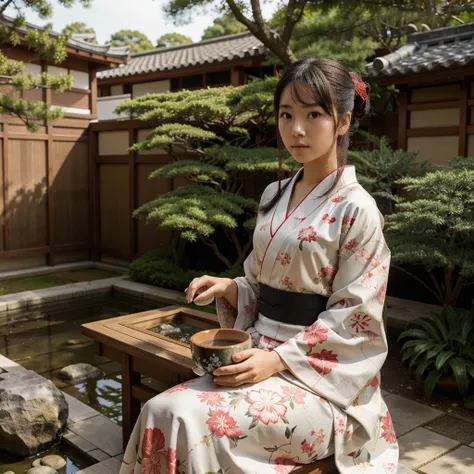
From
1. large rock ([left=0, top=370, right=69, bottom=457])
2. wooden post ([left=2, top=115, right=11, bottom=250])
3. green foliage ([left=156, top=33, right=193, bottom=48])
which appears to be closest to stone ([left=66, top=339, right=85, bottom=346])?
large rock ([left=0, top=370, right=69, bottom=457])

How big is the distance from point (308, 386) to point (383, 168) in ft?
17.4

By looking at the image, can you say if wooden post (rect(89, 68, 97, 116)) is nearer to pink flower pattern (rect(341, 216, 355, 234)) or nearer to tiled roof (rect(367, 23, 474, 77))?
tiled roof (rect(367, 23, 474, 77))

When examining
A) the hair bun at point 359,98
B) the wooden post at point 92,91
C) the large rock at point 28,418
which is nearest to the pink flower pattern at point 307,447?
the hair bun at point 359,98

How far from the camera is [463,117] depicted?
7191 mm

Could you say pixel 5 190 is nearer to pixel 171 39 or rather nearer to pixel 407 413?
pixel 407 413

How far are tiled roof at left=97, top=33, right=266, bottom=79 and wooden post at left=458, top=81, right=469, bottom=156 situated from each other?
6231 millimetres

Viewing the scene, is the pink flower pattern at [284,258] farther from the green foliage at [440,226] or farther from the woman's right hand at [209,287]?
the green foliage at [440,226]

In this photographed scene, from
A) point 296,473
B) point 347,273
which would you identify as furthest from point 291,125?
point 296,473

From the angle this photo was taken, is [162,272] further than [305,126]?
Yes

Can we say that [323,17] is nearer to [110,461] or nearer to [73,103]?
[73,103]

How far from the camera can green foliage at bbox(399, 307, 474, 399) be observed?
15.6 feet

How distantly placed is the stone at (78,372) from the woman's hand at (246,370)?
397 cm

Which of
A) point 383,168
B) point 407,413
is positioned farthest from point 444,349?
point 383,168

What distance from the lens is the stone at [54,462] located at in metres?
3.85
